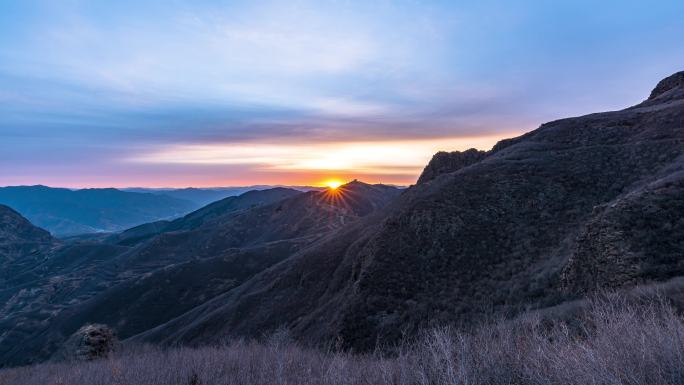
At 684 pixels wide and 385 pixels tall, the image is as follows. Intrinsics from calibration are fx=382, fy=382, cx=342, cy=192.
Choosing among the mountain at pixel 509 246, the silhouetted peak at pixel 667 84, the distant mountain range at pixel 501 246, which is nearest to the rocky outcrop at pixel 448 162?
the distant mountain range at pixel 501 246

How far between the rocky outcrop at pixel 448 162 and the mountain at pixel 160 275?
149 feet

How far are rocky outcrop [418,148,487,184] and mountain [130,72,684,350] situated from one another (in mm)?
10314

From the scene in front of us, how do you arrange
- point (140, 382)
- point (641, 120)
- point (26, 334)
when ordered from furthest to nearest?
point (26, 334) → point (641, 120) → point (140, 382)

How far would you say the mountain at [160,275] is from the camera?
285 feet

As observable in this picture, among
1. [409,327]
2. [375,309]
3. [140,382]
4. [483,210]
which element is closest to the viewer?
Answer: [140,382]

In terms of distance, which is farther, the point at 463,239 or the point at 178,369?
the point at 463,239

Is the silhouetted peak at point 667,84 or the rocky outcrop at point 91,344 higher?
the silhouetted peak at point 667,84

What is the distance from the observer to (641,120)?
40562 millimetres

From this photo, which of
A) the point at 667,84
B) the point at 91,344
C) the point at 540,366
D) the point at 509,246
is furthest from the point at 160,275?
the point at 667,84

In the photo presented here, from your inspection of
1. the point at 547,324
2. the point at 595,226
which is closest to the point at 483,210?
the point at 595,226

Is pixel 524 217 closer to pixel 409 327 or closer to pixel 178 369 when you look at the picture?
pixel 409 327

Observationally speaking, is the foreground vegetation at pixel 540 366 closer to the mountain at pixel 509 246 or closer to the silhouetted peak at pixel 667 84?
the mountain at pixel 509 246

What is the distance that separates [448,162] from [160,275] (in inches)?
3207

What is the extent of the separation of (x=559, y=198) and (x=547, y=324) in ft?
70.3
